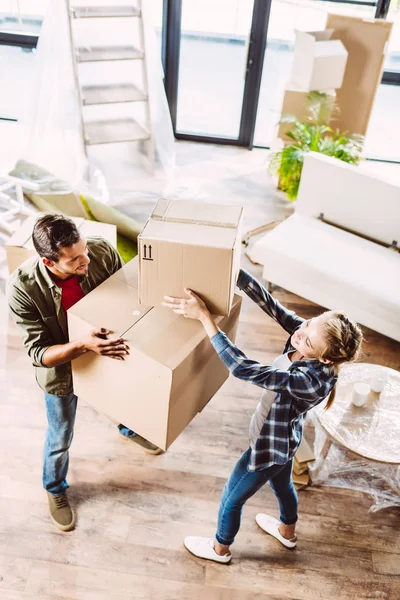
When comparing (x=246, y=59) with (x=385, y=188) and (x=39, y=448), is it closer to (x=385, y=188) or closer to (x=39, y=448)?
(x=385, y=188)

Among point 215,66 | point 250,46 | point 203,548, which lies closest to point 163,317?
Result: point 203,548

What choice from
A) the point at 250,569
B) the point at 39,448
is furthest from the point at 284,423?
the point at 39,448

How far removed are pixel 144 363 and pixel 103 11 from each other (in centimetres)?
308

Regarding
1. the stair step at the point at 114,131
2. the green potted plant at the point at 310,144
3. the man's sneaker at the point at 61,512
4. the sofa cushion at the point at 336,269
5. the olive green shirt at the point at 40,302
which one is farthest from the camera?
the stair step at the point at 114,131

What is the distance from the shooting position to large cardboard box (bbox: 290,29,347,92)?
400cm

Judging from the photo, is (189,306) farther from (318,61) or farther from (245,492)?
(318,61)

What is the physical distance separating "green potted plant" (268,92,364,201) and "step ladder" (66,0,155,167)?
0.99m

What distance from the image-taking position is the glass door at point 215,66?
4441 mm

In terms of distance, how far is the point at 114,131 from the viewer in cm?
413

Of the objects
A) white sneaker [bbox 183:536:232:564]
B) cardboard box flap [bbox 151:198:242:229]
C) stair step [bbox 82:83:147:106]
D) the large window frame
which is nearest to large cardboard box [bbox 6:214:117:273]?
cardboard box flap [bbox 151:198:242:229]

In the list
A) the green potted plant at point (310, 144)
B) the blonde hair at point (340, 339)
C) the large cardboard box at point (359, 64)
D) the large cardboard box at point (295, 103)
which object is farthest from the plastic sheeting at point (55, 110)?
the blonde hair at point (340, 339)

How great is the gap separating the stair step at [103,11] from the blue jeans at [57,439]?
2.78 metres

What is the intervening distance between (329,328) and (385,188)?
1996 millimetres

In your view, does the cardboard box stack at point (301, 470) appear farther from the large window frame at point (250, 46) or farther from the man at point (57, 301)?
the large window frame at point (250, 46)
